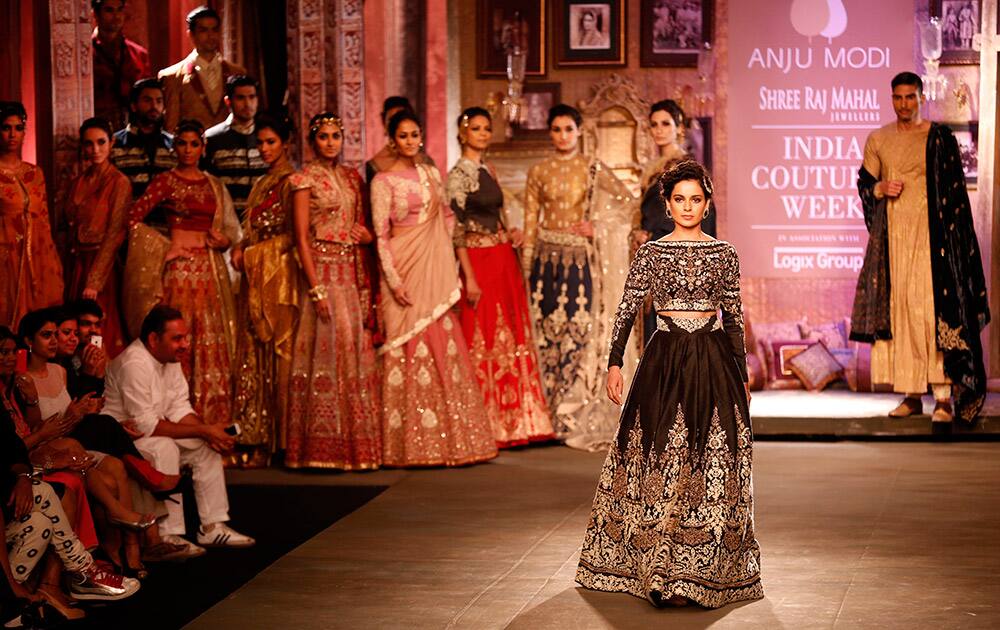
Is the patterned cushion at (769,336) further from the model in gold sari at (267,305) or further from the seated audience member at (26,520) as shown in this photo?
the seated audience member at (26,520)

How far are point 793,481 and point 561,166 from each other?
6.67 ft

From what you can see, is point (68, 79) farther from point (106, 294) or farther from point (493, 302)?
point (493, 302)

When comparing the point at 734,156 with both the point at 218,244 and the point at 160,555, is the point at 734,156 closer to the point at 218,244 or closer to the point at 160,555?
the point at 218,244

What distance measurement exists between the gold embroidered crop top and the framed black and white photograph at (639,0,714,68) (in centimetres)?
486

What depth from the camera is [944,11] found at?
30.5 ft

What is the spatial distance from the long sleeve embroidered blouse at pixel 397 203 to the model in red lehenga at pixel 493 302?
1.04 ft

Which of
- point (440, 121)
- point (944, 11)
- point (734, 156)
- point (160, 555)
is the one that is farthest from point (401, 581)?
point (944, 11)

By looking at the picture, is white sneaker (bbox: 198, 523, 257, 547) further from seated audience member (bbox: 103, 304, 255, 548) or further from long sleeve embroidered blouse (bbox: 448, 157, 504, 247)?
long sleeve embroidered blouse (bbox: 448, 157, 504, 247)

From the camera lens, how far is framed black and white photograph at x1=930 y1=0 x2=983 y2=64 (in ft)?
30.2

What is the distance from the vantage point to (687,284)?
4.75 metres

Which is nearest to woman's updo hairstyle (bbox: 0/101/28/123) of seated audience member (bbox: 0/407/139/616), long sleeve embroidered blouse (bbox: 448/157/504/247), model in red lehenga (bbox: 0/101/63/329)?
model in red lehenga (bbox: 0/101/63/329)

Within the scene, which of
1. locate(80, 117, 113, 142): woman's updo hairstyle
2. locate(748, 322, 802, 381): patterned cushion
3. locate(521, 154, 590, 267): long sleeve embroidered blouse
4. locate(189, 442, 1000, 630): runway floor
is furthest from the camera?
locate(748, 322, 802, 381): patterned cushion

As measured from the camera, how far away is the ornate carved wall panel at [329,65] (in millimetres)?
8305

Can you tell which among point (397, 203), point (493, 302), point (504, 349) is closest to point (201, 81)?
point (397, 203)
